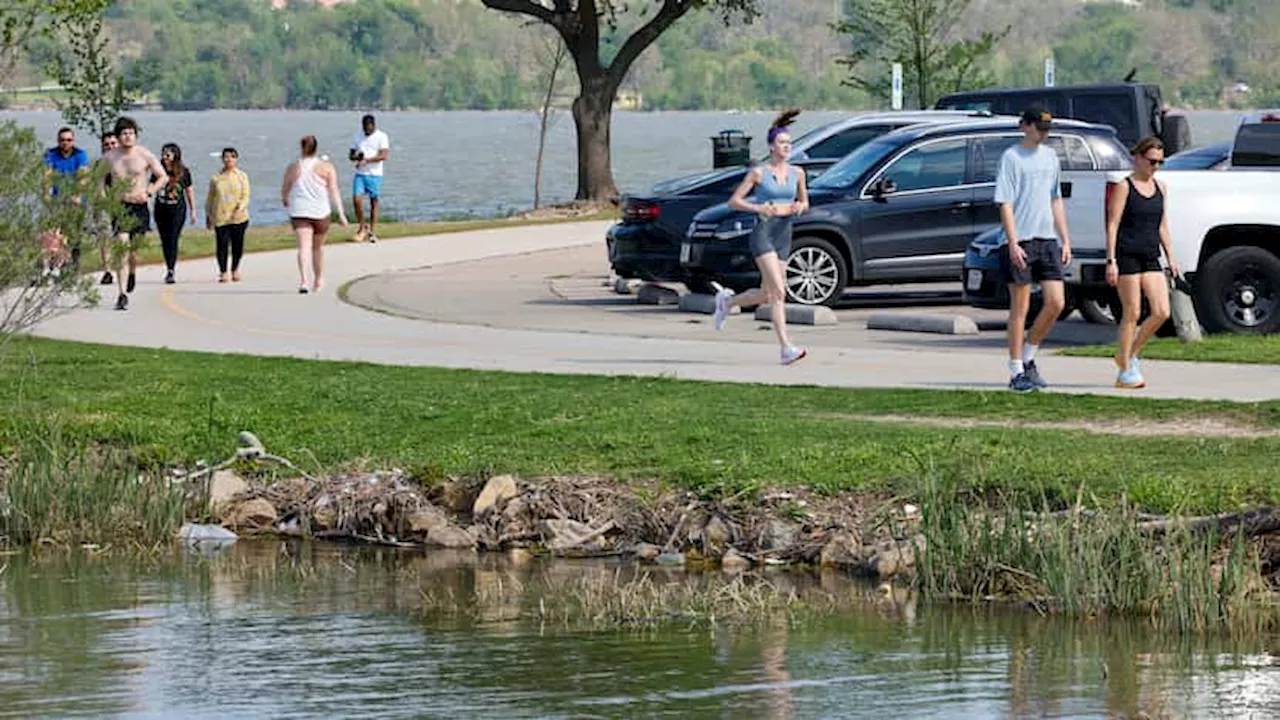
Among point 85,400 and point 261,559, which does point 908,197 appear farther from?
point 261,559

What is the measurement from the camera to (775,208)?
1859cm

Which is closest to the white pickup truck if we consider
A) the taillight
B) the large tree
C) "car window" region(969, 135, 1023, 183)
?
"car window" region(969, 135, 1023, 183)

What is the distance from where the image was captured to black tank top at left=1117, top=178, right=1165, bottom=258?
54.5 ft

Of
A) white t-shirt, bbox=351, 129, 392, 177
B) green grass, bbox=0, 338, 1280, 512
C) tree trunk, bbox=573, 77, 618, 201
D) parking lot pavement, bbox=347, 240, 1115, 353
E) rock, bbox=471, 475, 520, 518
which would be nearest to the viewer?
green grass, bbox=0, 338, 1280, 512

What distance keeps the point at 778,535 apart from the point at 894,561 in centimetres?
82

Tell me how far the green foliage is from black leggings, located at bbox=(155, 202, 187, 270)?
67.2ft

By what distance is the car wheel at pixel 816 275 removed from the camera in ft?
79.2

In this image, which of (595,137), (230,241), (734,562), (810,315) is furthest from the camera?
(595,137)

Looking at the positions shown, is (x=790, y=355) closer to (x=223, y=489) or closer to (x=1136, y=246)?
(x=1136, y=246)

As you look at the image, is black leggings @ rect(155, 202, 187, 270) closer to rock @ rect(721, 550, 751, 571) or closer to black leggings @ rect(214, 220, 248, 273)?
black leggings @ rect(214, 220, 248, 273)

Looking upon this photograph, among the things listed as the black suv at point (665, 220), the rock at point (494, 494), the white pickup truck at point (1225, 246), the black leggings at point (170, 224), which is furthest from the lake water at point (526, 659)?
the black leggings at point (170, 224)

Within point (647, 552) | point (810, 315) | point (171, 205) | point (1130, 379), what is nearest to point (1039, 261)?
point (1130, 379)

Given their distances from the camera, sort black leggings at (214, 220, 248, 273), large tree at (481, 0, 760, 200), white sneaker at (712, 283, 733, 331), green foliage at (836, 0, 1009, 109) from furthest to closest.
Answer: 1. green foliage at (836, 0, 1009, 109)
2. large tree at (481, 0, 760, 200)
3. black leggings at (214, 220, 248, 273)
4. white sneaker at (712, 283, 733, 331)

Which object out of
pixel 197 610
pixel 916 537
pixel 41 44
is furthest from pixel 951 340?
pixel 41 44
